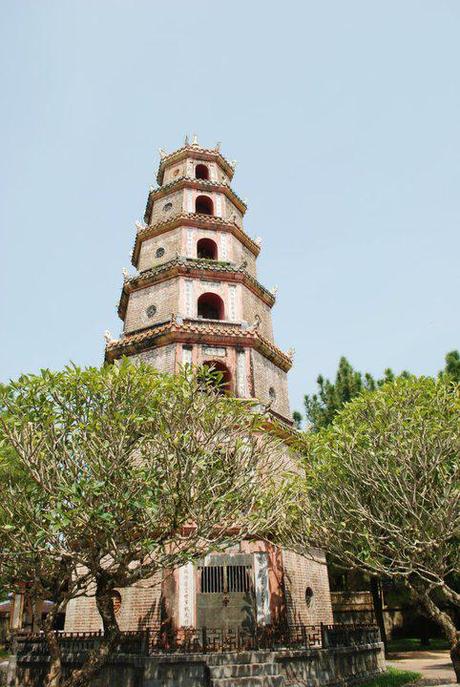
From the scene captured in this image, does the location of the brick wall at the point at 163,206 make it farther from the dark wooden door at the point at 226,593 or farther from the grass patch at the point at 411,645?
the grass patch at the point at 411,645

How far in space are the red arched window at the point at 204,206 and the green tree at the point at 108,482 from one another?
15.7m

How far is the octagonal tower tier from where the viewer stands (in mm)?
20594

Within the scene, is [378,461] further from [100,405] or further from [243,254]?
[243,254]

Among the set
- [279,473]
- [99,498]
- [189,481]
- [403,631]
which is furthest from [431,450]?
[403,631]

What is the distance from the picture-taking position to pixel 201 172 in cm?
2881

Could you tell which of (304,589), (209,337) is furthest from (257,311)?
(304,589)

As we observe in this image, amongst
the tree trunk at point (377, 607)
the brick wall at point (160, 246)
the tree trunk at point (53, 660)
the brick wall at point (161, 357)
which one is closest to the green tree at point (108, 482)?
the tree trunk at point (53, 660)

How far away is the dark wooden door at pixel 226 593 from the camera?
15781 mm

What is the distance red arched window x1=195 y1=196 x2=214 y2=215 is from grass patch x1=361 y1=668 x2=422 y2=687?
20969mm

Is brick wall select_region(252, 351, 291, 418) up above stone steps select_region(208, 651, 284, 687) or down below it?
above

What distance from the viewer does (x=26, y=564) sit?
11992mm

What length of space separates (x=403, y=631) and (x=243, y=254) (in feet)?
80.4

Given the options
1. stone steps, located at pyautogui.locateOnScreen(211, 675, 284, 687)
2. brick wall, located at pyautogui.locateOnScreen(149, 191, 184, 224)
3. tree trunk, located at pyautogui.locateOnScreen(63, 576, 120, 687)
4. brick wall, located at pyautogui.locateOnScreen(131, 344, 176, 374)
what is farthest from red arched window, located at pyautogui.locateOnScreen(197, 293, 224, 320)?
stone steps, located at pyautogui.locateOnScreen(211, 675, 284, 687)

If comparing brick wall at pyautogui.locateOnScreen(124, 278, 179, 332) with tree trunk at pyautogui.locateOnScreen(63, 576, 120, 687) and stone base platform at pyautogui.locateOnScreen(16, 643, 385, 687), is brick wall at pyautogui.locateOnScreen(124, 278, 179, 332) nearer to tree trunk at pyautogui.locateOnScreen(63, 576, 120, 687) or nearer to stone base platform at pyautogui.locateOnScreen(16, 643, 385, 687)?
tree trunk at pyautogui.locateOnScreen(63, 576, 120, 687)
